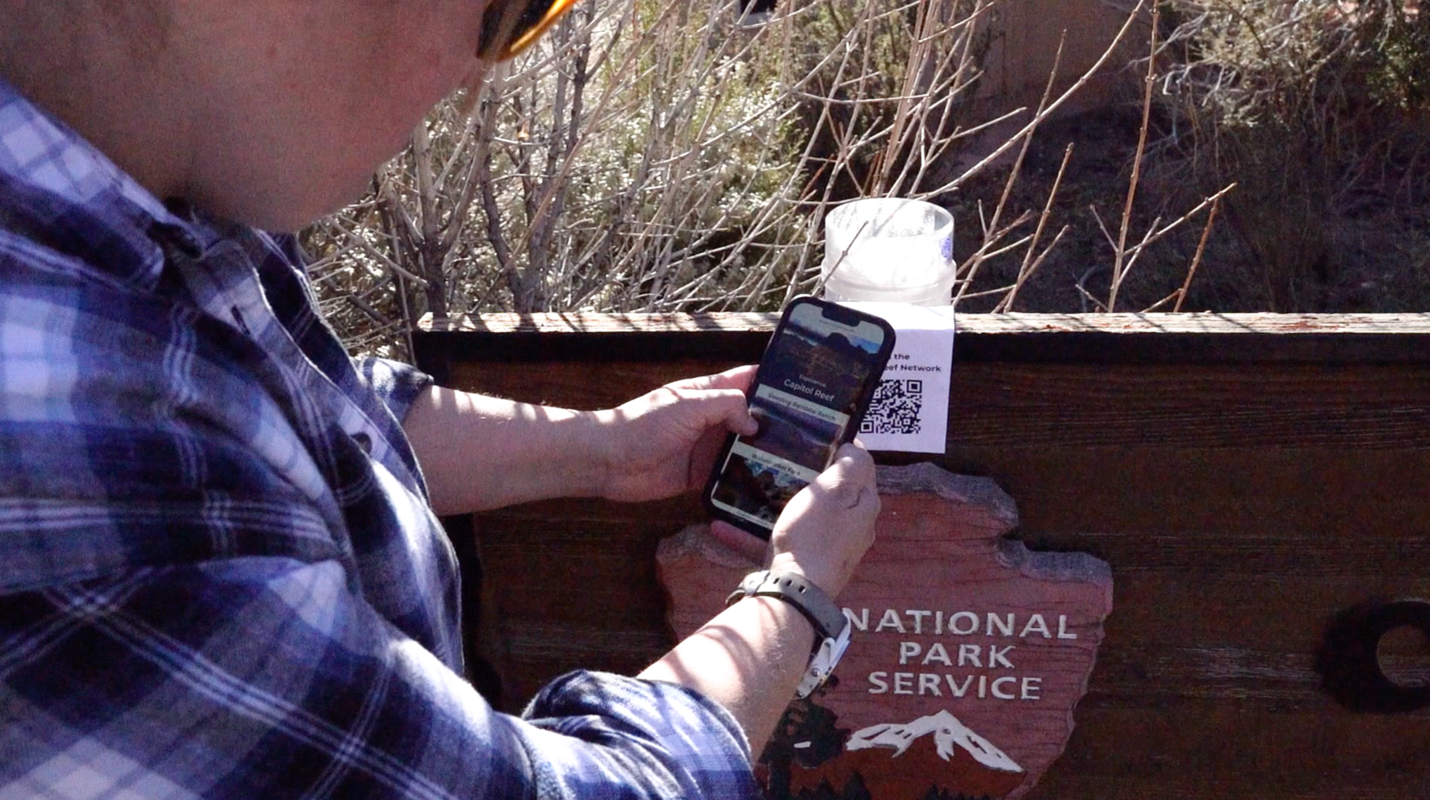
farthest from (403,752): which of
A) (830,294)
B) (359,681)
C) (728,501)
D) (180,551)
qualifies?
(830,294)

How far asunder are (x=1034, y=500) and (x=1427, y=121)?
15.0 feet

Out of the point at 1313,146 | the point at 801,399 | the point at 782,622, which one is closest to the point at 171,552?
the point at 782,622

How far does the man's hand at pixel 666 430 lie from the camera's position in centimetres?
154

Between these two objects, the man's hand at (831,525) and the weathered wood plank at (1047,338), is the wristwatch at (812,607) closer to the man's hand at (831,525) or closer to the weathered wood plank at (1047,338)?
the man's hand at (831,525)

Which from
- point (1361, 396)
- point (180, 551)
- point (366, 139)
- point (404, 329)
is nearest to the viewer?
point (180, 551)

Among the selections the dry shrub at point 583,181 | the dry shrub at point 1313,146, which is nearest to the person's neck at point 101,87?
the dry shrub at point 583,181

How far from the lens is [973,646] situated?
5.39 ft

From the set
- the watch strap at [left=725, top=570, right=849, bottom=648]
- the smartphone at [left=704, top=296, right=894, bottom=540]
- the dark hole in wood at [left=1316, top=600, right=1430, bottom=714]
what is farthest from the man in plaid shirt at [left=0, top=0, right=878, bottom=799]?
the dark hole in wood at [left=1316, top=600, right=1430, bottom=714]

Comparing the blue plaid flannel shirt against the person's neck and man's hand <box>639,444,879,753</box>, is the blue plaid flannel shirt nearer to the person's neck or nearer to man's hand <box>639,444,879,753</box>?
the person's neck

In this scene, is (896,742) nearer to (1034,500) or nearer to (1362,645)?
(1034,500)

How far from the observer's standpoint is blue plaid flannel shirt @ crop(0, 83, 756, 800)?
0.73 meters

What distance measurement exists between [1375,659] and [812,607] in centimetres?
83

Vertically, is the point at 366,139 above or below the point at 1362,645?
above

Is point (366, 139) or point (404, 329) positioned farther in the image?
point (404, 329)
